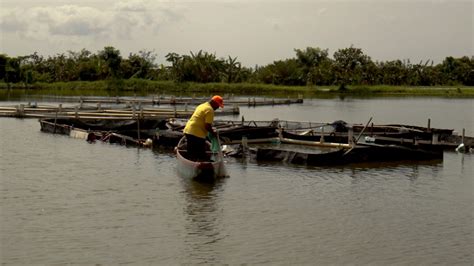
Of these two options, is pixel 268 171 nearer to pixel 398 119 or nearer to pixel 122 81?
pixel 398 119

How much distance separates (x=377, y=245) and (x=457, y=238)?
165 centimetres

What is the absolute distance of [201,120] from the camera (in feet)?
55.1

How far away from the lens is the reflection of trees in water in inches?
439

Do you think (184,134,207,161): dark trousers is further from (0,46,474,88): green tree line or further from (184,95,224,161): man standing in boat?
Answer: (0,46,474,88): green tree line

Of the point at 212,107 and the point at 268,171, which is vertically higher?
the point at 212,107

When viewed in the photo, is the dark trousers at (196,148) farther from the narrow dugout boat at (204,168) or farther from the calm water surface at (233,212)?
the calm water surface at (233,212)

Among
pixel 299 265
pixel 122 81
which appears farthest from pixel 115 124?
pixel 122 81

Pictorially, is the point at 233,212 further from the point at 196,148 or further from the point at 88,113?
the point at 88,113

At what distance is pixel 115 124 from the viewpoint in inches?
1172

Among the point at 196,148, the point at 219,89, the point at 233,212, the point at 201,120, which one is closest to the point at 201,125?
the point at 201,120

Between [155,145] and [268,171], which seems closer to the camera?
[268,171]

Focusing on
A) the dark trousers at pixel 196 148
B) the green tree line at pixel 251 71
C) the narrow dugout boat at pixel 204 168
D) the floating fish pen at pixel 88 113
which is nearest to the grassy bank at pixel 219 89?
the green tree line at pixel 251 71

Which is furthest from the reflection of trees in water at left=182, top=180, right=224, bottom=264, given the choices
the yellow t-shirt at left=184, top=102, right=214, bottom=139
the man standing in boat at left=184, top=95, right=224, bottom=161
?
the yellow t-shirt at left=184, top=102, right=214, bottom=139

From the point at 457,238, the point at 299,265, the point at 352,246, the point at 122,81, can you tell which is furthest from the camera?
the point at 122,81
